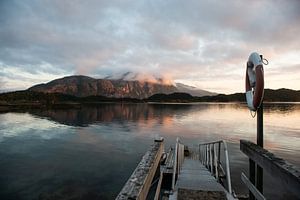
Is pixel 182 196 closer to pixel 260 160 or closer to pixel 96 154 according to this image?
pixel 260 160

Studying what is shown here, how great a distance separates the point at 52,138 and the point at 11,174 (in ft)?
52.0

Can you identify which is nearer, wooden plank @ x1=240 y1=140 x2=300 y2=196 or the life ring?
wooden plank @ x1=240 y1=140 x2=300 y2=196

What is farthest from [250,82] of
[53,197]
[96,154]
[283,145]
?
[283,145]

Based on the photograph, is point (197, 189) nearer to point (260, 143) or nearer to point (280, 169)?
point (260, 143)

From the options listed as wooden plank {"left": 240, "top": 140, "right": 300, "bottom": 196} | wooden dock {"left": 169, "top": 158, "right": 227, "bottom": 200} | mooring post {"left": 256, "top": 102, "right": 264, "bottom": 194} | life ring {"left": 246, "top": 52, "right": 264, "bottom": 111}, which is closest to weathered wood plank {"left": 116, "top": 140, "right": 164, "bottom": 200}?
wooden dock {"left": 169, "top": 158, "right": 227, "bottom": 200}

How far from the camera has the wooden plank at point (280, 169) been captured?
3.18 meters

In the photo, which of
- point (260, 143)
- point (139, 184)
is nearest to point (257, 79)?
point (260, 143)

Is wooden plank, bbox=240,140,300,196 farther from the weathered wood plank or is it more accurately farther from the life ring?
the weathered wood plank

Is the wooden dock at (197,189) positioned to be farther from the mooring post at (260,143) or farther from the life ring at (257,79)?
the life ring at (257,79)

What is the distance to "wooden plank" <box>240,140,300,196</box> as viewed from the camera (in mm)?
3178

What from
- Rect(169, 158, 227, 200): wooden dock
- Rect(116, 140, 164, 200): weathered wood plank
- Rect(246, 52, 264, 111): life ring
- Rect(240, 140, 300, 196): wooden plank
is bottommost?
Rect(169, 158, 227, 200): wooden dock

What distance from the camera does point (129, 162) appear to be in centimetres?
1881

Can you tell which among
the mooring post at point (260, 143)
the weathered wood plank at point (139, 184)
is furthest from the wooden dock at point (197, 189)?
the weathered wood plank at point (139, 184)

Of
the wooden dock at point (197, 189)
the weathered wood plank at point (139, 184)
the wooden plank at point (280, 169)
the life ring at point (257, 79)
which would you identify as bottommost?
the wooden dock at point (197, 189)
